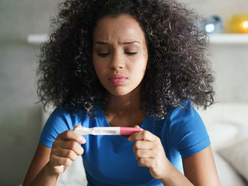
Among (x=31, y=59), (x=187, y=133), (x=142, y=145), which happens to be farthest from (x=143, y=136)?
(x=31, y=59)

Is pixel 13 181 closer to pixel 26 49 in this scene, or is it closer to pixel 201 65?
pixel 26 49

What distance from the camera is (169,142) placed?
0.98 metres

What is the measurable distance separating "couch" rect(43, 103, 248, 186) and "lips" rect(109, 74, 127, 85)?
0.84 meters

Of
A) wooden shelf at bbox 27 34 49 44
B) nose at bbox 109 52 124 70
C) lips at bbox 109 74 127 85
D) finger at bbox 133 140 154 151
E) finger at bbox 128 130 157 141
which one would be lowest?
finger at bbox 133 140 154 151

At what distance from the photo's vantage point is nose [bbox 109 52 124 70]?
87cm

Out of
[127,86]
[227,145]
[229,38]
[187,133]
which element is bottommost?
[227,145]

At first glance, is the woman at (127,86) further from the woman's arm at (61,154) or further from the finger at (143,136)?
the finger at (143,136)

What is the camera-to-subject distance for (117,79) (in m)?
0.89

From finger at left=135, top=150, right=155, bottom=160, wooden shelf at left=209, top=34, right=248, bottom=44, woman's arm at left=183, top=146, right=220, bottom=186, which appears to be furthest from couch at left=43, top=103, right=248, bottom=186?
finger at left=135, top=150, right=155, bottom=160

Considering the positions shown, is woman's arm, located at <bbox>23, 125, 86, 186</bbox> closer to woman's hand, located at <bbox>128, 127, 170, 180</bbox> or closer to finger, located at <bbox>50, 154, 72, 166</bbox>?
finger, located at <bbox>50, 154, 72, 166</bbox>

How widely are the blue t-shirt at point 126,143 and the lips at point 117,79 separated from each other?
0.17 m

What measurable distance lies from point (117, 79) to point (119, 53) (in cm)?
7

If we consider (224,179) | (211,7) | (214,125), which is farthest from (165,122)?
(211,7)

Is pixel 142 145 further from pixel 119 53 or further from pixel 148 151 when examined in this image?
pixel 119 53
